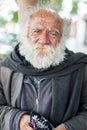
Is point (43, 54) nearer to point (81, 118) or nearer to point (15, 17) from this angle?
point (81, 118)

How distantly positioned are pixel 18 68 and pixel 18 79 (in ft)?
0.20

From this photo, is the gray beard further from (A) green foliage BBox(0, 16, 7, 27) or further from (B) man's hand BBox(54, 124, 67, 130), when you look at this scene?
(A) green foliage BBox(0, 16, 7, 27)

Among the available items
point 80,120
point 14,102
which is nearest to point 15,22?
point 14,102

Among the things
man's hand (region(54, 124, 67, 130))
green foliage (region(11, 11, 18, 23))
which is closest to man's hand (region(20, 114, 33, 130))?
man's hand (region(54, 124, 67, 130))

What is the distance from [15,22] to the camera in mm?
2113

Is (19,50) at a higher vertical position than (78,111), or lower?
higher

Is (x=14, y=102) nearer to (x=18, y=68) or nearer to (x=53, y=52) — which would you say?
(x=18, y=68)

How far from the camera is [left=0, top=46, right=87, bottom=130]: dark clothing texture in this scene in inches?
56.1

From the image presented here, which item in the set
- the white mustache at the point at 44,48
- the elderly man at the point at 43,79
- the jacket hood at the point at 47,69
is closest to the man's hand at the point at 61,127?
the elderly man at the point at 43,79

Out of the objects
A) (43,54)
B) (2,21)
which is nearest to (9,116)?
(43,54)

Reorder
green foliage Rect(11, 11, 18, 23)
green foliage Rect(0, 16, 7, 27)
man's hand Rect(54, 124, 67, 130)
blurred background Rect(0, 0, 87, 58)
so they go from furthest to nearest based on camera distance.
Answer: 1. green foliage Rect(0, 16, 7, 27)
2. green foliage Rect(11, 11, 18, 23)
3. blurred background Rect(0, 0, 87, 58)
4. man's hand Rect(54, 124, 67, 130)

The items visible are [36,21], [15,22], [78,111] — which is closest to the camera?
[36,21]

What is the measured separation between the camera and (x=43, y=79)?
1443 mm

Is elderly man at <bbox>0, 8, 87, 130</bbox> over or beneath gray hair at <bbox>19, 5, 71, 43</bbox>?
beneath
